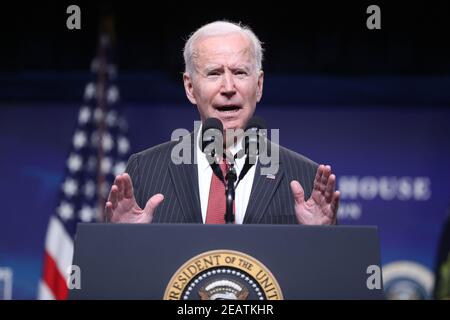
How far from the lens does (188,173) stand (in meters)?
2.25

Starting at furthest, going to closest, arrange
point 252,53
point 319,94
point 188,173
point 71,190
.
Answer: point 319,94, point 71,190, point 252,53, point 188,173

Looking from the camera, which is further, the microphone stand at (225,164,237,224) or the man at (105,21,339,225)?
the man at (105,21,339,225)

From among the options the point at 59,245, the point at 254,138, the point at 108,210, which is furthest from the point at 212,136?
the point at 59,245

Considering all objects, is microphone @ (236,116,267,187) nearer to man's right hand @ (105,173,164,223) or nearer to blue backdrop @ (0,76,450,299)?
man's right hand @ (105,173,164,223)

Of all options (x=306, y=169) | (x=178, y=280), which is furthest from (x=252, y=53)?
(x=178, y=280)

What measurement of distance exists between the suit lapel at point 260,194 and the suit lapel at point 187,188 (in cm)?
15

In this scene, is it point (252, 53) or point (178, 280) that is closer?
point (178, 280)

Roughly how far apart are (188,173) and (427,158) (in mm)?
3128

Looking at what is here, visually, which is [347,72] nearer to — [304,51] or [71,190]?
[304,51]

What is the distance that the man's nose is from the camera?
93.0 inches

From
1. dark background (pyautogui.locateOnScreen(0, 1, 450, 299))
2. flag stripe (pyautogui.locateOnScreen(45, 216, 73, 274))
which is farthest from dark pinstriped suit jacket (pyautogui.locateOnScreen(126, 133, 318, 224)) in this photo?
dark background (pyautogui.locateOnScreen(0, 1, 450, 299))

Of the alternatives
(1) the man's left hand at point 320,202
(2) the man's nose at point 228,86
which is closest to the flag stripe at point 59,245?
(2) the man's nose at point 228,86

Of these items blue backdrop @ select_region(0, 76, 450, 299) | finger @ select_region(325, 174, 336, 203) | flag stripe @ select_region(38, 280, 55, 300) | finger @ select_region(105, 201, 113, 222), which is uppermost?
blue backdrop @ select_region(0, 76, 450, 299)

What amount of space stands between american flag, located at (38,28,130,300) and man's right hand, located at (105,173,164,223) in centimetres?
275
